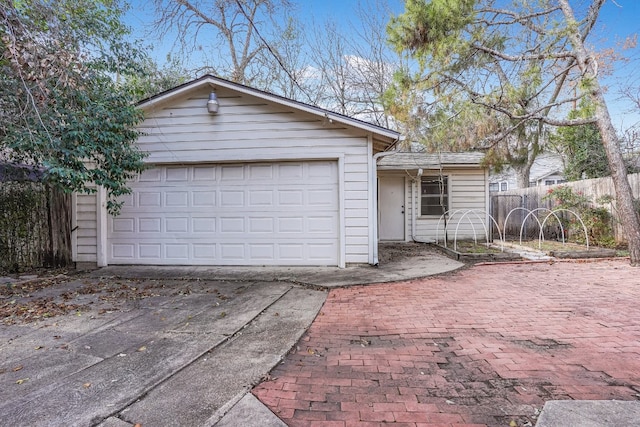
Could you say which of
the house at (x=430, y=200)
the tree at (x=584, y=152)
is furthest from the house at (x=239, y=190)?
the tree at (x=584, y=152)

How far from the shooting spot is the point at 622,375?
2.41 metres

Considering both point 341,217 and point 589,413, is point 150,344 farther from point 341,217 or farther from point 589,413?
point 341,217

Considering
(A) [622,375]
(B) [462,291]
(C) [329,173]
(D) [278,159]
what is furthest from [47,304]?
(A) [622,375]

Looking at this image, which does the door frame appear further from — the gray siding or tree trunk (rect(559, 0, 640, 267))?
tree trunk (rect(559, 0, 640, 267))

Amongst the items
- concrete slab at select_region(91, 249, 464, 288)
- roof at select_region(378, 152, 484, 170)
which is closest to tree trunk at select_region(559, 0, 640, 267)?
roof at select_region(378, 152, 484, 170)

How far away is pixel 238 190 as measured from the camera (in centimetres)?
680

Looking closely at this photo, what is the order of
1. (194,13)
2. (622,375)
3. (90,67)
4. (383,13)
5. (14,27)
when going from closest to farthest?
1. (622,375)
2. (14,27)
3. (90,67)
4. (194,13)
5. (383,13)

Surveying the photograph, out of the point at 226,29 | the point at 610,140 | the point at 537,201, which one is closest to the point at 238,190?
the point at 610,140

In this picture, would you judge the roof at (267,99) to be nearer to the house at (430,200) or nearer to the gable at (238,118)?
the gable at (238,118)

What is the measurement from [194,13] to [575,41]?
10705 millimetres

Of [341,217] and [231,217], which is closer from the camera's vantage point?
[341,217]

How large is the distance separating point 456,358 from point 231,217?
5156 millimetres

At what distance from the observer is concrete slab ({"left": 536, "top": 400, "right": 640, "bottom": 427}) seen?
1.86 meters

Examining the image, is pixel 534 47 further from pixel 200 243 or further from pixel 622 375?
pixel 200 243
